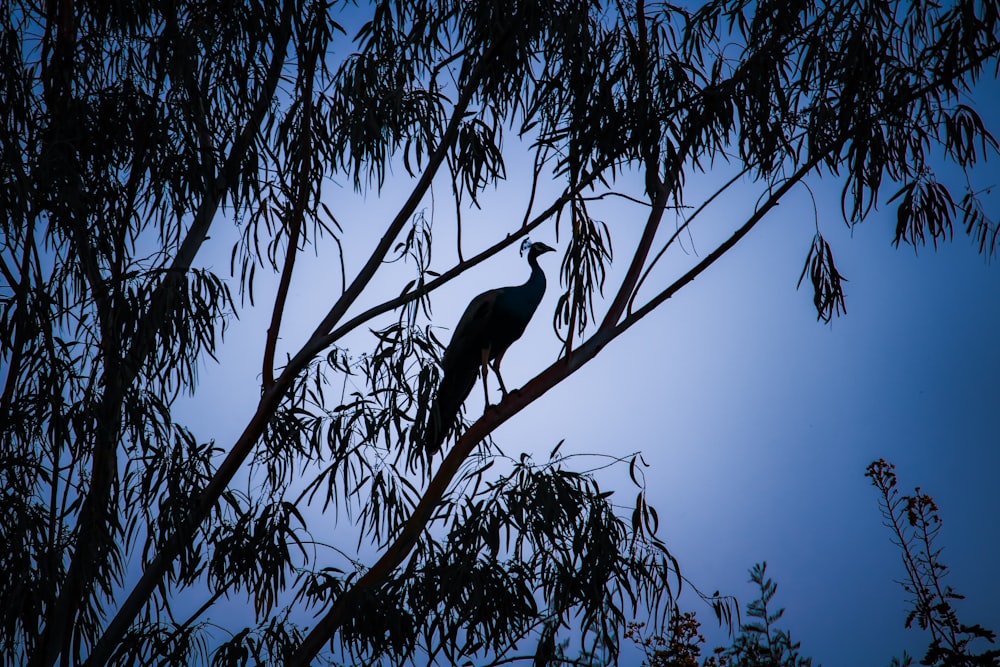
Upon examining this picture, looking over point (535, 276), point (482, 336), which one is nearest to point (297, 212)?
point (482, 336)

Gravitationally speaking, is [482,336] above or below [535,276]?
below

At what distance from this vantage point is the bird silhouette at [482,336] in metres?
3.06

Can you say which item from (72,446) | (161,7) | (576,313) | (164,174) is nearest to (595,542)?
(576,313)

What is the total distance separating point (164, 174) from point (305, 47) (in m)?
0.55

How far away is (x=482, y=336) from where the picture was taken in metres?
3.15

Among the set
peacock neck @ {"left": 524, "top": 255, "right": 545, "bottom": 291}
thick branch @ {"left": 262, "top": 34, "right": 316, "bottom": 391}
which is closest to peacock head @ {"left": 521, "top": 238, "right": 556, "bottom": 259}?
peacock neck @ {"left": 524, "top": 255, "right": 545, "bottom": 291}

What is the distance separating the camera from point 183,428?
2750mm

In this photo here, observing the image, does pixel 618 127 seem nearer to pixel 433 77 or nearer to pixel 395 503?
pixel 433 77

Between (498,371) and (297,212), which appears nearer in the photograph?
(297,212)

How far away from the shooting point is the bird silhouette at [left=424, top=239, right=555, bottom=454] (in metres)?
3.06

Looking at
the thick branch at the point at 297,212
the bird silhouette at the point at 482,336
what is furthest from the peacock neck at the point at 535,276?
the thick branch at the point at 297,212

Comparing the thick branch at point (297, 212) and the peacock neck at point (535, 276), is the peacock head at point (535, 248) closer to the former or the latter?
the peacock neck at point (535, 276)

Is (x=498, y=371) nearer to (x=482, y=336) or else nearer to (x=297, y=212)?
(x=482, y=336)

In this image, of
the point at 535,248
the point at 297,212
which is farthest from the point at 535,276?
the point at 297,212
